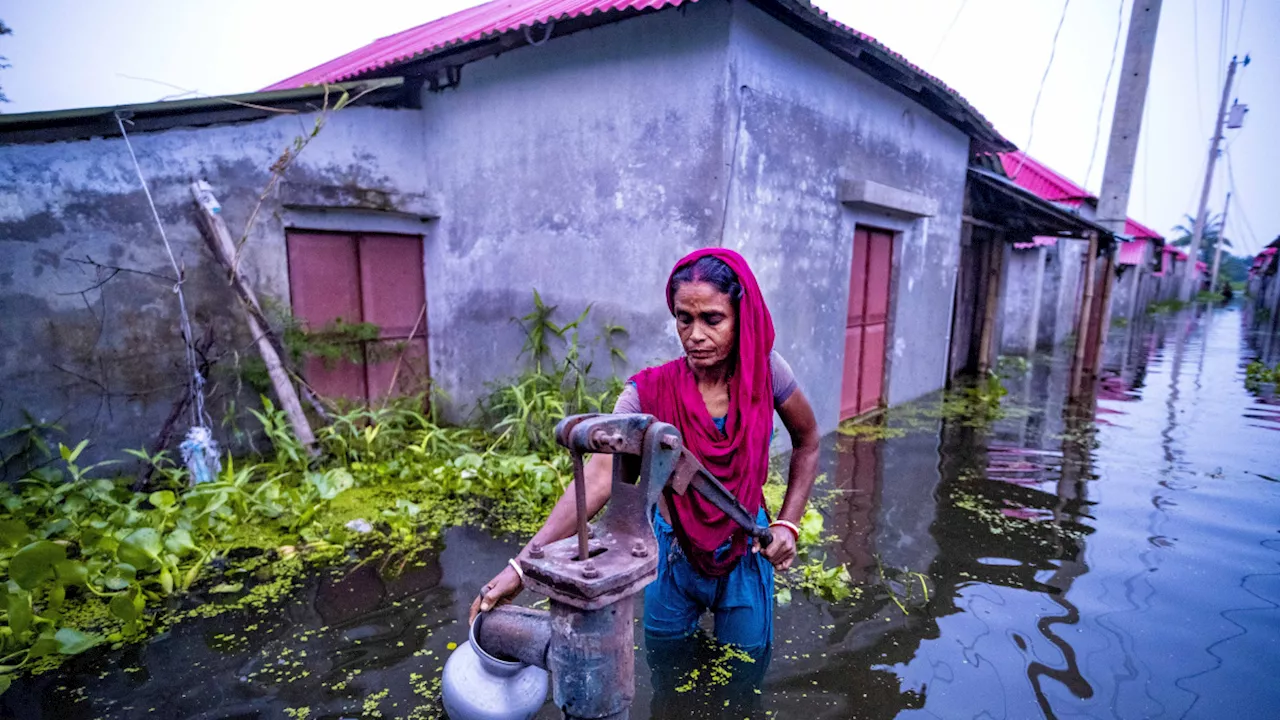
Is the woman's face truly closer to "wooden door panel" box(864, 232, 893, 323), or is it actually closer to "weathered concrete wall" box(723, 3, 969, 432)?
"weathered concrete wall" box(723, 3, 969, 432)

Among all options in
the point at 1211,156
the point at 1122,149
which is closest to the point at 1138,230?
the point at 1211,156

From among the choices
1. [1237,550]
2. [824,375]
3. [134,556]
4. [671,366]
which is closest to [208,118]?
[134,556]

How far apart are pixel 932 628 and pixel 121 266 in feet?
17.8

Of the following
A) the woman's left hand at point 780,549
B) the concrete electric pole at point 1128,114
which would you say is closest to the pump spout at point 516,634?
the woman's left hand at point 780,549

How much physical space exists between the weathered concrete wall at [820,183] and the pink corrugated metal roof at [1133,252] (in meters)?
19.0

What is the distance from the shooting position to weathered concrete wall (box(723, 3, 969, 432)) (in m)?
4.33

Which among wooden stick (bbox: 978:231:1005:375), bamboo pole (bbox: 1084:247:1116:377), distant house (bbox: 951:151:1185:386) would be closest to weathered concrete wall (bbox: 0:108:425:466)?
distant house (bbox: 951:151:1185:386)

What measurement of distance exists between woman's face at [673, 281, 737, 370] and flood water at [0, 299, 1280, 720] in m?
1.14

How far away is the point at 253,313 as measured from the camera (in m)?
4.48

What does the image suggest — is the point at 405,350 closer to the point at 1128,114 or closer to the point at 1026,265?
the point at 1128,114

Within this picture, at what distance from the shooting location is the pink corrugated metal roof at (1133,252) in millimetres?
20891

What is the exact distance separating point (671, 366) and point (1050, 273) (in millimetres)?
14673

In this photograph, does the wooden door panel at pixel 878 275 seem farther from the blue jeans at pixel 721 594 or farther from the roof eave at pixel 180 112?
the blue jeans at pixel 721 594

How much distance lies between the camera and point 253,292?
464 cm
